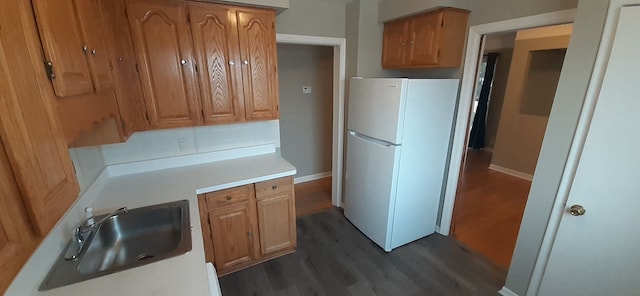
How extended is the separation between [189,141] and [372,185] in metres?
1.71

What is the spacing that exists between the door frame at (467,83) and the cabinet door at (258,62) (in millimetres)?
1667

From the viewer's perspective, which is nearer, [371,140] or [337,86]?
[371,140]

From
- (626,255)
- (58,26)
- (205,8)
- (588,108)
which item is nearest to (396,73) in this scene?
(588,108)

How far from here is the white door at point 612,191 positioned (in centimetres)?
121

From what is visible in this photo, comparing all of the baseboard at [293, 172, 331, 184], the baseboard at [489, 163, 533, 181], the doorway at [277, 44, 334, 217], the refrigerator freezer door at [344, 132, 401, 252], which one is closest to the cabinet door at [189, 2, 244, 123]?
the refrigerator freezer door at [344, 132, 401, 252]

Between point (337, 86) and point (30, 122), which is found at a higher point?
point (337, 86)

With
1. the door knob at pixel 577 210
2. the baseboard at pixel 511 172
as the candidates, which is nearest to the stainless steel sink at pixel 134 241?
the door knob at pixel 577 210

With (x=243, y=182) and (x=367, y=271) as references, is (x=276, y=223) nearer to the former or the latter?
(x=243, y=182)

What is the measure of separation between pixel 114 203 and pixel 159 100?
0.73m

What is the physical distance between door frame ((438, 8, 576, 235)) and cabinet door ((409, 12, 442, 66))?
289mm

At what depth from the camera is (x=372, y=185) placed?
2.46 meters

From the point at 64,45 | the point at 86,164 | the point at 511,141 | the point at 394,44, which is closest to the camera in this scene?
the point at 64,45

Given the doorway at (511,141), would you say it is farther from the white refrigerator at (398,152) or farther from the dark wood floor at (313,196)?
the dark wood floor at (313,196)

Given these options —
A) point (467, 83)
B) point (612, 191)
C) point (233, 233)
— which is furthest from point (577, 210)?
point (233, 233)
